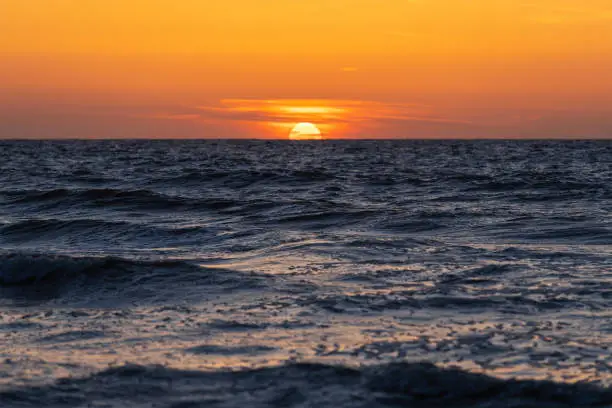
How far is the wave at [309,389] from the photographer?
5871 millimetres

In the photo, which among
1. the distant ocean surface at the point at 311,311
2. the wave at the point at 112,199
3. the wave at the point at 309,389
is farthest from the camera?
the wave at the point at 112,199

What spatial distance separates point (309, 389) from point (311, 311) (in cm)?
249

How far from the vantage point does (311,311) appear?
8625mm

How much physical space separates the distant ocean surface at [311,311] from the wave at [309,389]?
0.02 m

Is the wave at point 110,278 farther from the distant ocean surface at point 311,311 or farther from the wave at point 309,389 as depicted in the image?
the wave at point 309,389

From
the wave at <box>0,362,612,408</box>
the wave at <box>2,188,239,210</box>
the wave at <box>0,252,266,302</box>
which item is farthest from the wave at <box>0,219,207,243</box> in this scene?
the wave at <box>0,362,612,408</box>

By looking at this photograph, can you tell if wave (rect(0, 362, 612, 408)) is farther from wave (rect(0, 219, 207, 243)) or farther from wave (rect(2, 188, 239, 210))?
wave (rect(2, 188, 239, 210))

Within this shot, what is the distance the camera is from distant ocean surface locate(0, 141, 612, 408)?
6.15 meters

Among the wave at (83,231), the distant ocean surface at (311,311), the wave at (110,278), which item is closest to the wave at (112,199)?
the distant ocean surface at (311,311)

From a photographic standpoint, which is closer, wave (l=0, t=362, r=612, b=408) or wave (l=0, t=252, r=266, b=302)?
wave (l=0, t=362, r=612, b=408)

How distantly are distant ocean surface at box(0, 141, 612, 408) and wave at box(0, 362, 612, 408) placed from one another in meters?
0.02

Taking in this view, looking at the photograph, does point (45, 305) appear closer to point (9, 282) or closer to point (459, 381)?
point (9, 282)

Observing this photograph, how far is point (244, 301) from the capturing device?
364 inches

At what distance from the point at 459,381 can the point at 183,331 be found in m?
2.86
